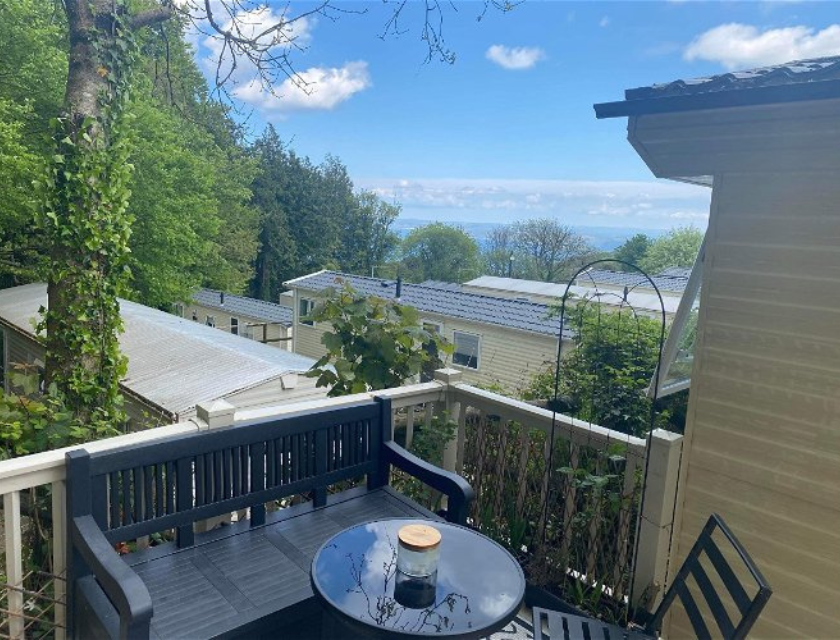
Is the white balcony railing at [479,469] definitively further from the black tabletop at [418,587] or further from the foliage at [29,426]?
the black tabletop at [418,587]

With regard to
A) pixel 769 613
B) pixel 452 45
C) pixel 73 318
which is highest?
pixel 452 45

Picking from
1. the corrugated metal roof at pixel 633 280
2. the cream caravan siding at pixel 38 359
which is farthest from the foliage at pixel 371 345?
the corrugated metal roof at pixel 633 280

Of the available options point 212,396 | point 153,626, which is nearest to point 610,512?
point 153,626

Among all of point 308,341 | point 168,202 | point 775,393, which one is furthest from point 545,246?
point 775,393

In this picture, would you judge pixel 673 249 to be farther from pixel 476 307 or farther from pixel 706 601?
pixel 706 601

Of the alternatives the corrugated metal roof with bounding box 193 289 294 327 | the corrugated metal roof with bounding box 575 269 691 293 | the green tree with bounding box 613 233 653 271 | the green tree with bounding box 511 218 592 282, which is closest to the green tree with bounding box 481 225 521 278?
the green tree with bounding box 511 218 592 282

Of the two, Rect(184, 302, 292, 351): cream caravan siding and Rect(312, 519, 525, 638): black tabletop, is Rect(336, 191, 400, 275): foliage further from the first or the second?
Rect(312, 519, 525, 638): black tabletop

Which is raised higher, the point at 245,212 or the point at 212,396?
the point at 245,212

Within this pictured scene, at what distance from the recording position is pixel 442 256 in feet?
151

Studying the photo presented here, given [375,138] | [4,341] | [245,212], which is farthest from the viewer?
[375,138]

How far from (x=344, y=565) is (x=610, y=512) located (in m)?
1.38

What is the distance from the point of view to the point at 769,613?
8.06 feet

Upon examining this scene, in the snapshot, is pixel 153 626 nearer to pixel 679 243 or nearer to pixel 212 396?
pixel 212 396

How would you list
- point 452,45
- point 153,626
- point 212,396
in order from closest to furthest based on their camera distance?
1. point 153,626
2. point 452,45
3. point 212,396
